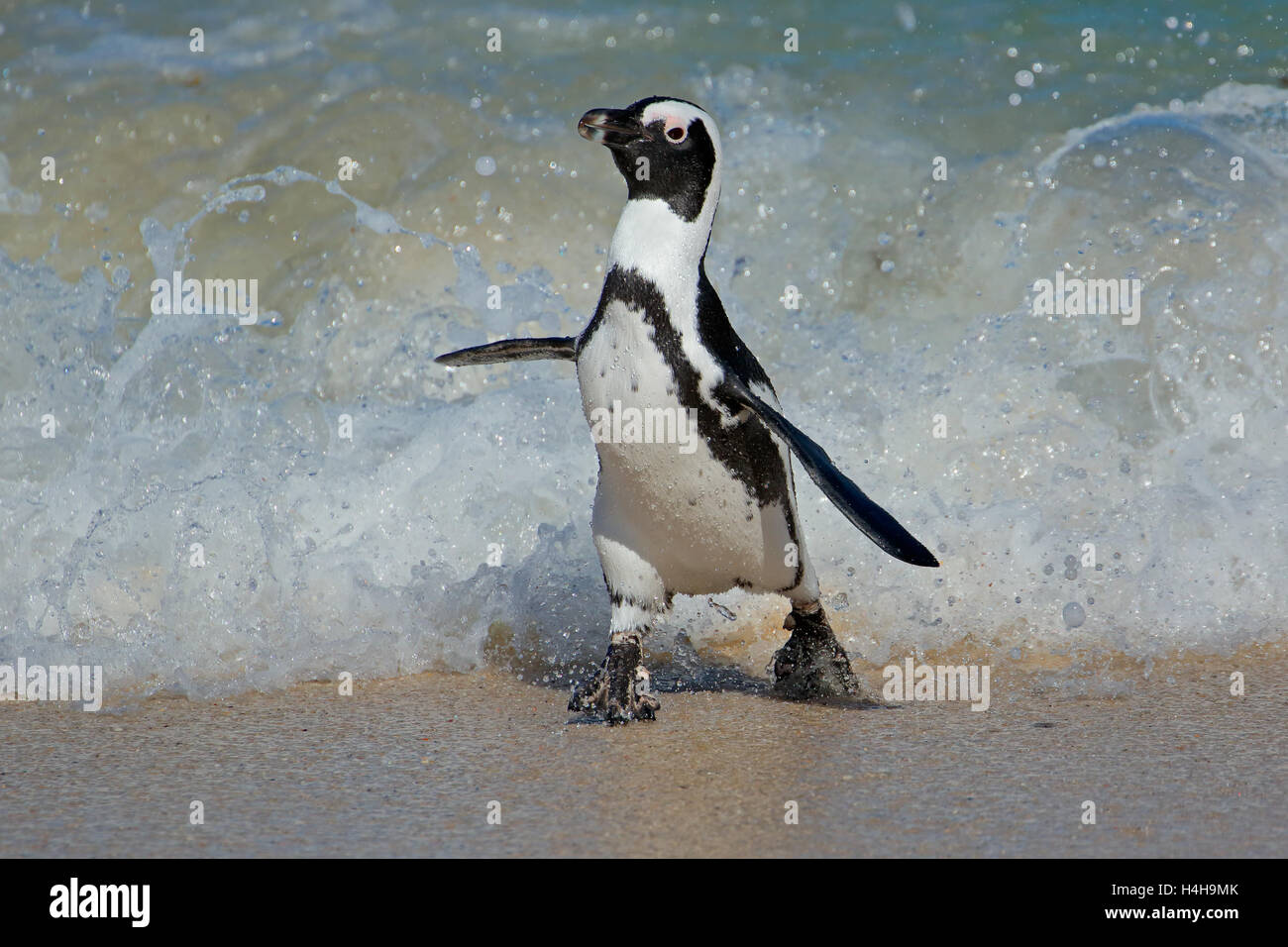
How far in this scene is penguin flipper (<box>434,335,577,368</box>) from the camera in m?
3.48

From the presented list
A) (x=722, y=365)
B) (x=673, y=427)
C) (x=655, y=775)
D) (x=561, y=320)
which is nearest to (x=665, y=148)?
(x=722, y=365)

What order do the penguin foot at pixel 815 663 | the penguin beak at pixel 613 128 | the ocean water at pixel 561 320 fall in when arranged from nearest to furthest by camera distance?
the penguin beak at pixel 613 128 < the penguin foot at pixel 815 663 < the ocean water at pixel 561 320

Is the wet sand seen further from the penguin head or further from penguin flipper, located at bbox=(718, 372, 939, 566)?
the penguin head

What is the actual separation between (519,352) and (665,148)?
0.74 m

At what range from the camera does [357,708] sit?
11.0ft

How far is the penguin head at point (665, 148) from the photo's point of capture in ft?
9.97

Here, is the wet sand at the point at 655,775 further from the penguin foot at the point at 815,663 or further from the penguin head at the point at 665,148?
the penguin head at the point at 665,148

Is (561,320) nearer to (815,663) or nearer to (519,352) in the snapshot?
(519,352)


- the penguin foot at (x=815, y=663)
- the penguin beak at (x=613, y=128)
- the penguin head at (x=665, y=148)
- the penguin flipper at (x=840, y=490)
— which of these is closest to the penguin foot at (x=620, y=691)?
the penguin foot at (x=815, y=663)

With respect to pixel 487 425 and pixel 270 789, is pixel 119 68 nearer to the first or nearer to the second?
pixel 487 425

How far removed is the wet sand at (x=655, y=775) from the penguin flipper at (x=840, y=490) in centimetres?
45

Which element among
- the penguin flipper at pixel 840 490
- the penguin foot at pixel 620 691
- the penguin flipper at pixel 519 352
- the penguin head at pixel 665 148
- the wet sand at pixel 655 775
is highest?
the penguin head at pixel 665 148

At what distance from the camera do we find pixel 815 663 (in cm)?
346

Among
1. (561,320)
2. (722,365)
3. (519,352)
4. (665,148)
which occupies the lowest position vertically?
(722,365)
